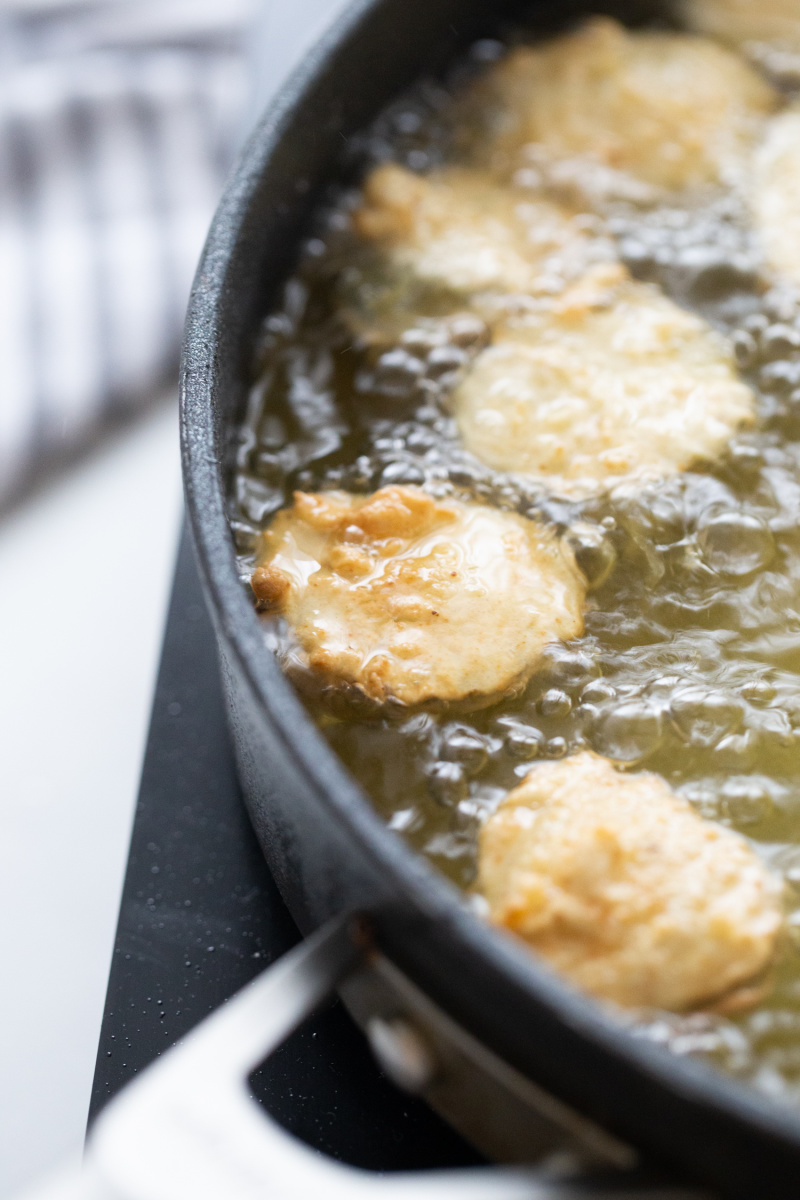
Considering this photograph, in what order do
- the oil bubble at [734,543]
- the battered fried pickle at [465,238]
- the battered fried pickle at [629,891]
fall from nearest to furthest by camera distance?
the battered fried pickle at [629,891] → the oil bubble at [734,543] → the battered fried pickle at [465,238]

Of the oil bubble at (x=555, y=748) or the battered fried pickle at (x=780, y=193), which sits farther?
the battered fried pickle at (x=780, y=193)

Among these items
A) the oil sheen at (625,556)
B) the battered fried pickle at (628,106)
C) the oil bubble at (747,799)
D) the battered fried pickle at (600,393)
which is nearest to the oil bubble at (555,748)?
the oil sheen at (625,556)

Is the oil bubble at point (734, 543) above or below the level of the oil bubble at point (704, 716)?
above

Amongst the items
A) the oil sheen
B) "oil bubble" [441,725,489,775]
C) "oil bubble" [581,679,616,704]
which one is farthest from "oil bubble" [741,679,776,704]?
"oil bubble" [441,725,489,775]

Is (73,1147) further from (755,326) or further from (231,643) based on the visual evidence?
(755,326)

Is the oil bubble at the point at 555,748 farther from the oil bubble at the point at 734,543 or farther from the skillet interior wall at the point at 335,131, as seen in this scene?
the skillet interior wall at the point at 335,131

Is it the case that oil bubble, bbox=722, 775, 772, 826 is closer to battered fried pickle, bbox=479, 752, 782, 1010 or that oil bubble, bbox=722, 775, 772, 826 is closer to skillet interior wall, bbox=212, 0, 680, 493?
battered fried pickle, bbox=479, 752, 782, 1010

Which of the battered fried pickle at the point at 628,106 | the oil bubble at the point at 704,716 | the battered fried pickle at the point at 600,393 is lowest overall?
the oil bubble at the point at 704,716

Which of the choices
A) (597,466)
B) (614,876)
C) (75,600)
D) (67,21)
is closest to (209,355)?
(597,466)
